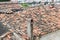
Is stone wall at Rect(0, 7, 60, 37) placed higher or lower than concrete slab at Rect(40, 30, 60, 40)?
higher

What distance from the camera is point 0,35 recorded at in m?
8.89

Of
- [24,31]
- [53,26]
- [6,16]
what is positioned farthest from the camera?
[6,16]

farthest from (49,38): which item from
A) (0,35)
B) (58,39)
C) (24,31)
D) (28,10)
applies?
(28,10)

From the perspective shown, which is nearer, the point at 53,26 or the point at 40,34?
the point at 40,34

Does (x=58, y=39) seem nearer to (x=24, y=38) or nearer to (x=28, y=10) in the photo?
(x=24, y=38)

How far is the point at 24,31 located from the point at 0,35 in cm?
95

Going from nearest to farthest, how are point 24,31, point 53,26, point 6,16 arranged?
point 24,31 → point 53,26 → point 6,16

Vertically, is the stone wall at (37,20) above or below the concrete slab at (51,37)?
above

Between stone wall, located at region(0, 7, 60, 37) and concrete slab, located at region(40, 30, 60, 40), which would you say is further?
stone wall, located at region(0, 7, 60, 37)

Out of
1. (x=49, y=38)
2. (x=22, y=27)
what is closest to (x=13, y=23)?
(x=22, y=27)

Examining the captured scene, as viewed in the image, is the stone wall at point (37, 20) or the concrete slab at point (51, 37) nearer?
the concrete slab at point (51, 37)

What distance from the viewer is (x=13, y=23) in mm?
10117

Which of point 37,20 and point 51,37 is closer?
point 51,37

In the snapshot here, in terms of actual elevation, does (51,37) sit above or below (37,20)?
below
